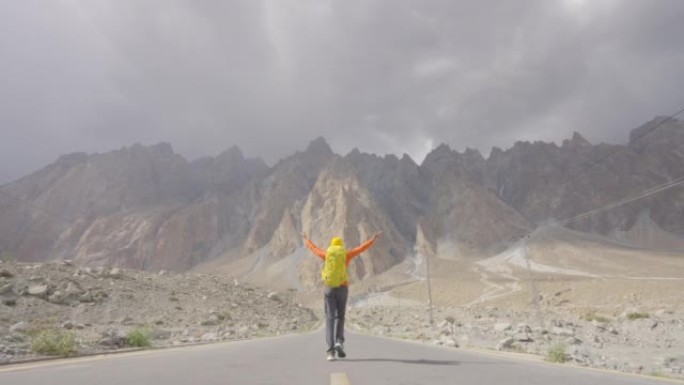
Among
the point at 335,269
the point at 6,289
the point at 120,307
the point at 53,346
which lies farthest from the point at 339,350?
the point at 120,307

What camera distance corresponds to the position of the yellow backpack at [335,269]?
9.88 metres

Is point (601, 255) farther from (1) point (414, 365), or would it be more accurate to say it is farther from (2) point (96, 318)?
(1) point (414, 365)

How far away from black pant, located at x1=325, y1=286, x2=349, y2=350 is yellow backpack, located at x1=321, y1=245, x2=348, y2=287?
14 centimetres

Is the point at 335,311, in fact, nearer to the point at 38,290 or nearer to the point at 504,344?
the point at 504,344

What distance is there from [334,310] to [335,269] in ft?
2.52

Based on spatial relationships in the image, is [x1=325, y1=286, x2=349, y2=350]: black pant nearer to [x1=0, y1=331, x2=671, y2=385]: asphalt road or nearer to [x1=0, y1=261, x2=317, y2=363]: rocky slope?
[x1=0, y1=331, x2=671, y2=385]: asphalt road

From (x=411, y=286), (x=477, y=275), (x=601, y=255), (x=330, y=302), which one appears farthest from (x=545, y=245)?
(x=330, y=302)

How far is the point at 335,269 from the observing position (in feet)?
32.4

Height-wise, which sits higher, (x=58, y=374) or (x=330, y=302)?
(x=330, y=302)

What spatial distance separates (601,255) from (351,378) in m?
175

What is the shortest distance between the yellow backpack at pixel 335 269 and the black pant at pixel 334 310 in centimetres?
14

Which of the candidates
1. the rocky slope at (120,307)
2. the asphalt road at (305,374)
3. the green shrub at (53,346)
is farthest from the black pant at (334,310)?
the rocky slope at (120,307)

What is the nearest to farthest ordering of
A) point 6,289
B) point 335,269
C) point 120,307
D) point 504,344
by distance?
1. point 335,269
2. point 504,344
3. point 6,289
4. point 120,307

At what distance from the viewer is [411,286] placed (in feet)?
452
